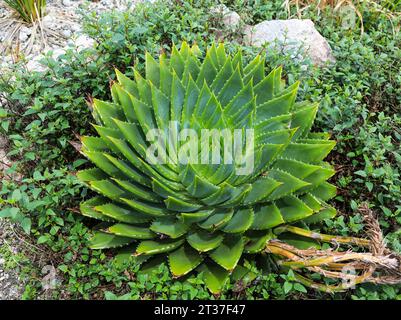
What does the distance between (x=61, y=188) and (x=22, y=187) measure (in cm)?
24

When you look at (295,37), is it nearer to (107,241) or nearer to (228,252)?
(228,252)

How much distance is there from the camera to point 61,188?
9.34ft

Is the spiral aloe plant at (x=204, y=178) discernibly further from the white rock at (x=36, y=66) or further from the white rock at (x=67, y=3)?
the white rock at (x=67, y=3)

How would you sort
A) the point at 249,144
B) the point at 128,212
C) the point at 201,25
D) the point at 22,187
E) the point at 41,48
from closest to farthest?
the point at 249,144 → the point at 128,212 → the point at 22,187 → the point at 201,25 → the point at 41,48

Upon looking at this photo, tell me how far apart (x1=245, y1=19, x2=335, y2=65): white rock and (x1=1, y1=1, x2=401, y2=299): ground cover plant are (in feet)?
0.41

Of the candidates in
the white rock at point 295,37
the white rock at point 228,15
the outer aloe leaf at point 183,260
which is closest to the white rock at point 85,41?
the white rock at point 228,15

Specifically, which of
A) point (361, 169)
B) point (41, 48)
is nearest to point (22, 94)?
point (41, 48)

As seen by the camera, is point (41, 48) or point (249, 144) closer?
point (249, 144)

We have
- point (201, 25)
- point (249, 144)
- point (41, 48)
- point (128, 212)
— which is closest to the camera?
point (249, 144)

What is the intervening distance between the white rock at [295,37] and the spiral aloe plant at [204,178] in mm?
1066

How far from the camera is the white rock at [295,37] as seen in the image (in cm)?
369

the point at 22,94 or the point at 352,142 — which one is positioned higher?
the point at 22,94
